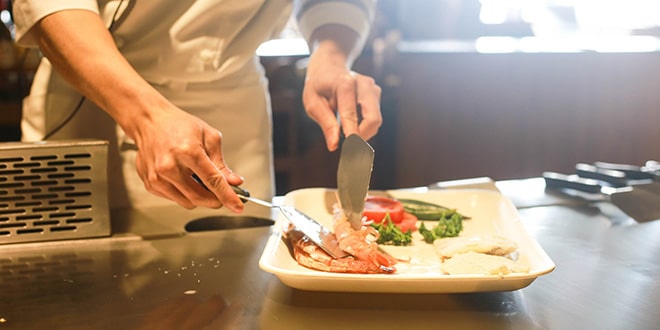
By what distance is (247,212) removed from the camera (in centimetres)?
120

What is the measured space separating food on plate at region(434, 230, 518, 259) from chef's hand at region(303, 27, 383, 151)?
11.7 inches

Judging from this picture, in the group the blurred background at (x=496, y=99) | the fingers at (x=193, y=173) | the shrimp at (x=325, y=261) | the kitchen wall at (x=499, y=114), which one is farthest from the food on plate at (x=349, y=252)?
the kitchen wall at (x=499, y=114)

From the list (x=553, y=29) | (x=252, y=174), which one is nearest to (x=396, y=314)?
(x=252, y=174)

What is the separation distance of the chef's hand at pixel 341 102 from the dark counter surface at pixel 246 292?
235 mm

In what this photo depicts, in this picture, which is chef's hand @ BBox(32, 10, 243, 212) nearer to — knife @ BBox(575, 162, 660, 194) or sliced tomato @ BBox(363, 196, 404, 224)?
sliced tomato @ BBox(363, 196, 404, 224)

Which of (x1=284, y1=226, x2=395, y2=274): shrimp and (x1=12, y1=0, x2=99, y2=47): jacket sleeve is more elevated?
(x1=12, y1=0, x2=99, y2=47): jacket sleeve

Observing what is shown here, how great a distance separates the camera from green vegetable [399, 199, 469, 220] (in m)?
1.16

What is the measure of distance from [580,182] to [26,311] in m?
1.14

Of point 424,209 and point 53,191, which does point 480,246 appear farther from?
point 53,191

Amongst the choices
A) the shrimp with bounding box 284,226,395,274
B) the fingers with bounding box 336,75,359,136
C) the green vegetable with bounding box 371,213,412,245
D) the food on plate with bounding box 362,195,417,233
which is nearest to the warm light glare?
the fingers with bounding box 336,75,359,136

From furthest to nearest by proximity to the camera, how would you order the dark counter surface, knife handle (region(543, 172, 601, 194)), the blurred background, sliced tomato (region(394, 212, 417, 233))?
1. the blurred background
2. knife handle (region(543, 172, 601, 194))
3. sliced tomato (region(394, 212, 417, 233))
4. the dark counter surface

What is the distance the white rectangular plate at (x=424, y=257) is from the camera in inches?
28.6

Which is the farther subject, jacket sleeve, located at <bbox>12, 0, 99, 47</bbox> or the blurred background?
the blurred background

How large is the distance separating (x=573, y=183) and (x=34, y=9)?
3.75 ft
